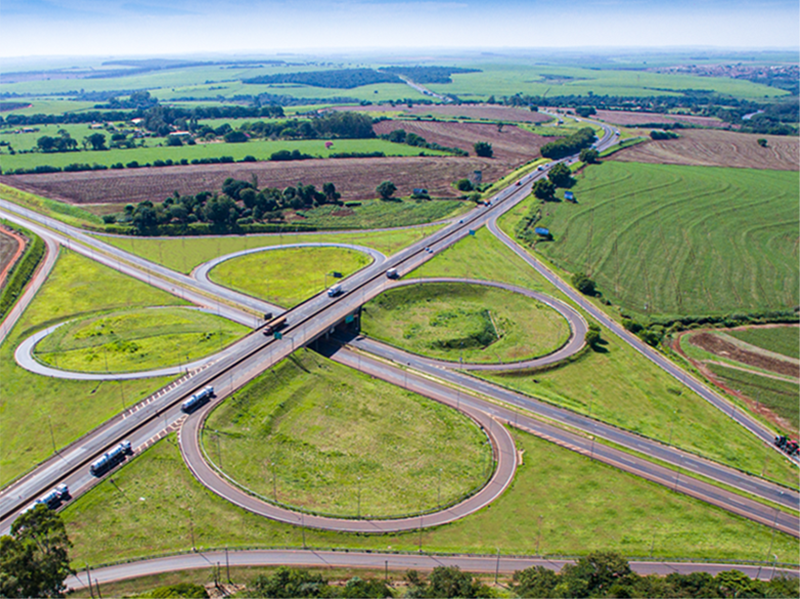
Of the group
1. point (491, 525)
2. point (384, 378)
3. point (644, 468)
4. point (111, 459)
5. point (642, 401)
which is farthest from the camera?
point (384, 378)

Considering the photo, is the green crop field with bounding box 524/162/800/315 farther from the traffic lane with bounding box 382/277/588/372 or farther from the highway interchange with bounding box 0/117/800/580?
the highway interchange with bounding box 0/117/800/580

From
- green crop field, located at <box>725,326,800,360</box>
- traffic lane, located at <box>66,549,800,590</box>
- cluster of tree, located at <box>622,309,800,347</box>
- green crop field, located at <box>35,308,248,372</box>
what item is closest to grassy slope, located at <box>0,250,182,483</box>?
green crop field, located at <box>35,308,248,372</box>

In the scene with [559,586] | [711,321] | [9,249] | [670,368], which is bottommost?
[670,368]

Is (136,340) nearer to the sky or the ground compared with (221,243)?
nearer to the ground

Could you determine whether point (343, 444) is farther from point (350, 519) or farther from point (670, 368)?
point (670, 368)

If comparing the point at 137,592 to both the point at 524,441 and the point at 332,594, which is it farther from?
the point at 524,441

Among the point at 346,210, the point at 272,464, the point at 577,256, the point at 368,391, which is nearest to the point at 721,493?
the point at 368,391

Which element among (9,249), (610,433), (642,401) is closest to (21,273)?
(9,249)

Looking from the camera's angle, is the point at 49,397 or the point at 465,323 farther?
the point at 465,323
